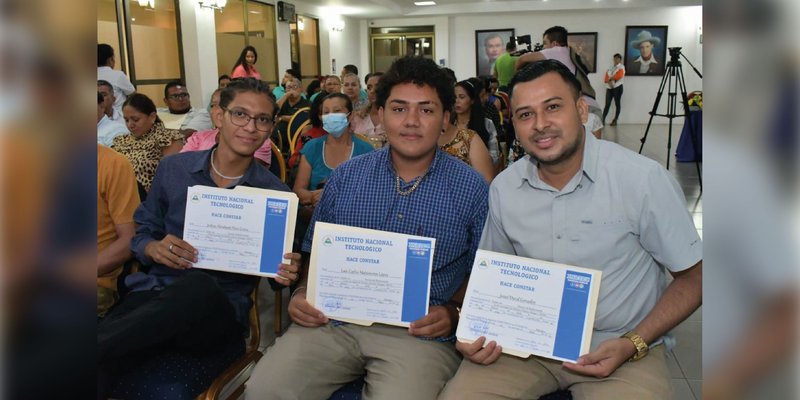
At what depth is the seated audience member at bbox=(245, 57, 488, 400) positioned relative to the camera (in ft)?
5.80

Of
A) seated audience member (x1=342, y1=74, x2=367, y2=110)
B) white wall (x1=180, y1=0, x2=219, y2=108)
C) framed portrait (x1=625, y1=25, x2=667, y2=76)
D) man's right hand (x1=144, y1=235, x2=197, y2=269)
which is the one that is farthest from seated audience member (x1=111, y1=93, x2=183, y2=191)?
framed portrait (x1=625, y1=25, x2=667, y2=76)

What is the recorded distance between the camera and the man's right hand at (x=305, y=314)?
6.00 ft

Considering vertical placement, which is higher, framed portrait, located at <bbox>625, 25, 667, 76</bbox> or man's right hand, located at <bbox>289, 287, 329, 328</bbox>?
framed portrait, located at <bbox>625, 25, 667, 76</bbox>

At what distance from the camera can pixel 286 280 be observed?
6.37ft

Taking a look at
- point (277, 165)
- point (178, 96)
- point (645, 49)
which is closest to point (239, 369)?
point (277, 165)

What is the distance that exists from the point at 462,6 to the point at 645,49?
17.1ft

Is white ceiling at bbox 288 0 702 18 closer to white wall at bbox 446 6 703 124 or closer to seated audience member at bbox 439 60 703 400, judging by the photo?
white wall at bbox 446 6 703 124

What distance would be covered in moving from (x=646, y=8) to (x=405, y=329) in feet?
54.9

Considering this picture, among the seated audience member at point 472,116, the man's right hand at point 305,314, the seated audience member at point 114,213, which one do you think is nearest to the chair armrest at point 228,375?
the man's right hand at point 305,314

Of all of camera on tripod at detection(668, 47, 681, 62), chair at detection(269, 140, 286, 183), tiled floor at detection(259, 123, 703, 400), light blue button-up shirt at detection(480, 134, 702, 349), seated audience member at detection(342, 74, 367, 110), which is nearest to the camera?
light blue button-up shirt at detection(480, 134, 702, 349)

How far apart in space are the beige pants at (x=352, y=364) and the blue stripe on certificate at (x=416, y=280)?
0.14 m

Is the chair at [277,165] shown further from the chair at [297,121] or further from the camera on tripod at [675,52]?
the camera on tripod at [675,52]

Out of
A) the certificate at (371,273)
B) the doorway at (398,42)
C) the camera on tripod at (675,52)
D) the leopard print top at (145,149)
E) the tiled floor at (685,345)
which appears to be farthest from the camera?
the doorway at (398,42)

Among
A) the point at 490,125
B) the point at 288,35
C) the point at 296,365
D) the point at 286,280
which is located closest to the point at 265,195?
the point at 286,280
